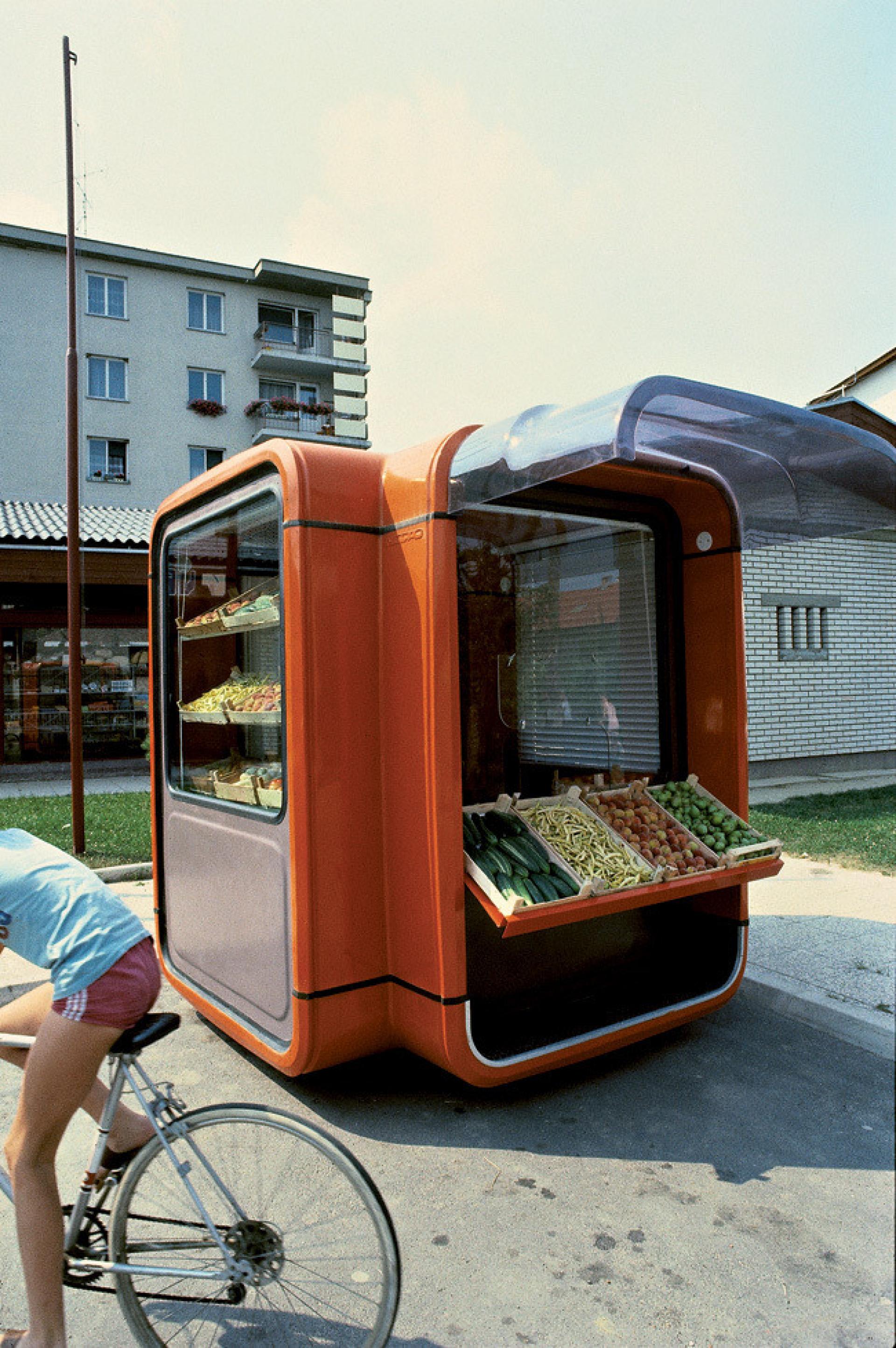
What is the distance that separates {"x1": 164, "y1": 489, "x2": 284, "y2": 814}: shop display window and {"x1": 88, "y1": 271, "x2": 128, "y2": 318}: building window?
28.6m

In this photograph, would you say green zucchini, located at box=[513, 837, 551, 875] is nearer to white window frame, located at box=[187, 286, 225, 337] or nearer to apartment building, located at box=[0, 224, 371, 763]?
apartment building, located at box=[0, 224, 371, 763]

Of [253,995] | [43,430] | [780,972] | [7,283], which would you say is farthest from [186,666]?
[7,283]

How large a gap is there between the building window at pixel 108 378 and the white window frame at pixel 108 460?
1.32 metres

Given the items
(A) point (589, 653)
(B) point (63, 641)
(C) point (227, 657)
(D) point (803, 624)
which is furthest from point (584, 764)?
(B) point (63, 641)

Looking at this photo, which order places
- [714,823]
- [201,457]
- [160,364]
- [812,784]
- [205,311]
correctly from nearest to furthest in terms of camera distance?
1. [714,823]
2. [812,784]
3. [160,364]
4. [201,457]
5. [205,311]

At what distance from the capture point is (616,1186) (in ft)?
10.4

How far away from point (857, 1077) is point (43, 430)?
96.4 feet

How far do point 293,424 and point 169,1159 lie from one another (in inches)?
1214

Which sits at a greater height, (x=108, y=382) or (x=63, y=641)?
(x=108, y=382)

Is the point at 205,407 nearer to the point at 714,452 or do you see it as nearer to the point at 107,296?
the point at 107,296

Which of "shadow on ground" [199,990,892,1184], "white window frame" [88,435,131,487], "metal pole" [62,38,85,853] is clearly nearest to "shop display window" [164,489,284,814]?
"shadow on ground" [199,990,892,1184]

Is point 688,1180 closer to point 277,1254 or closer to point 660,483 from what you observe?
point 277,1254

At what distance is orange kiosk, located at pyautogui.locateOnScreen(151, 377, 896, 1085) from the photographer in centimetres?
351

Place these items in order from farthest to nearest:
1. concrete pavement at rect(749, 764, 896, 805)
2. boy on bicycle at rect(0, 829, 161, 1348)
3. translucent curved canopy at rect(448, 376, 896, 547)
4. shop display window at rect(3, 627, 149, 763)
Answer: shop display window at rect(3, 627, 149, 763), concrete pavement at rect(749, 764, 896, 805), translucent curved canopy at rect(448, 376, 896, 547), boy on bicycle at rect(0, 829, 161, 1348)
